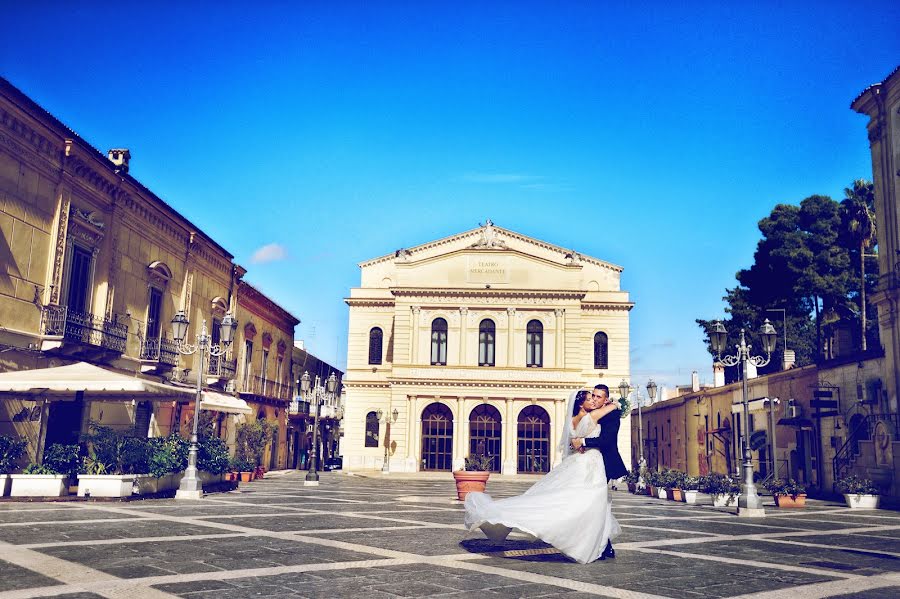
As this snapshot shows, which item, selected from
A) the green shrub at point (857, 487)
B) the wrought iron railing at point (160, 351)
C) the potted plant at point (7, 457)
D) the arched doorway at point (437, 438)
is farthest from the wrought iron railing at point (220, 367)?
the green shrub at point (857, 487)

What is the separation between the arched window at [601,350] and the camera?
44.8 m

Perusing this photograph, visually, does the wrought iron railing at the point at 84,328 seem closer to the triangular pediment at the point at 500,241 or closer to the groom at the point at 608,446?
the groom at the point at 608,446

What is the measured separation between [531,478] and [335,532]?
90.6 ft

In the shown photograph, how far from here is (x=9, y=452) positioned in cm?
1588

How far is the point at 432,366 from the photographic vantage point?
135ft

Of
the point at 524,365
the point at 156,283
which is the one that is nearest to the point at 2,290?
the point at 156,283

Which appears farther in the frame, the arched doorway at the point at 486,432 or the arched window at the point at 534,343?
the arched window at the point at 534,343

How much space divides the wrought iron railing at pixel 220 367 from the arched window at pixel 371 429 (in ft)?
50.4

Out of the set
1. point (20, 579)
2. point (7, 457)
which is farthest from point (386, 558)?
point (7, 457)

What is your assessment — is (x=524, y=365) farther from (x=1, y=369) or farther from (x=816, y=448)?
(x=1, y=369)

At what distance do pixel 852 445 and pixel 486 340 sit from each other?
21.4m

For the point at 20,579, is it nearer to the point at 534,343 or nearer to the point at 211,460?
the point at 211,460

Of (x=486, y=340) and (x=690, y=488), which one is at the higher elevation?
(x=486, y=340)

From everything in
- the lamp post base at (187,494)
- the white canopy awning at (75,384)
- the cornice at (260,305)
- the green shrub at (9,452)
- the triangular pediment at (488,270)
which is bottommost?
the lamp post base at (187,494)
